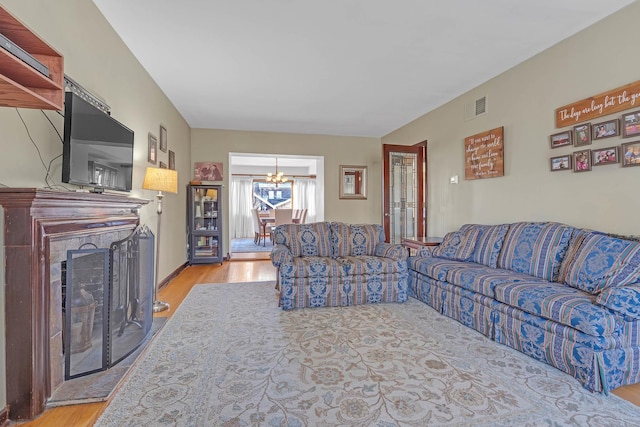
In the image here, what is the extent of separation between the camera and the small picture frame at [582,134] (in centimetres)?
267

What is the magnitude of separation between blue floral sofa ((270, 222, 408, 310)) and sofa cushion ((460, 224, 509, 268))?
754 millimetres

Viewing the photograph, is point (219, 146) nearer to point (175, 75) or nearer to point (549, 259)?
point (175, 75)

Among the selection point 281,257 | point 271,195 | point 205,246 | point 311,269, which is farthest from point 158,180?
point 271,195

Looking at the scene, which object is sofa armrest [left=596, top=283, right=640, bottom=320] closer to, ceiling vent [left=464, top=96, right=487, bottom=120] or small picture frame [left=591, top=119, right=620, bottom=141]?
small picture frame [left=591, top=119, right=620, bottom=141]

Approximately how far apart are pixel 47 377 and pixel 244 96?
12.1 feet

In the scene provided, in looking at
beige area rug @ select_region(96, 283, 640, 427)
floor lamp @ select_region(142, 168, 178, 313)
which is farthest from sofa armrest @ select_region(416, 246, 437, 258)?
floor lamp @ select_region(142, 168, 178, 313)

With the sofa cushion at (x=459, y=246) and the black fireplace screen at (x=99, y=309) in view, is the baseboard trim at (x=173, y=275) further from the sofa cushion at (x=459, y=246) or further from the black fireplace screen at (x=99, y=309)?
the sofa cushion at (x=459, y=246)

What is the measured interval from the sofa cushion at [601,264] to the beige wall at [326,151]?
14.8 feet

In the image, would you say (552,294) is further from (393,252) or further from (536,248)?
(393,252)

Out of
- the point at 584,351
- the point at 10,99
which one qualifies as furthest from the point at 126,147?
the point at 584,351

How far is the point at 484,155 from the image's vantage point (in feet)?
12.6

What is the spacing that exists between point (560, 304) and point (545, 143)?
6.02 ft

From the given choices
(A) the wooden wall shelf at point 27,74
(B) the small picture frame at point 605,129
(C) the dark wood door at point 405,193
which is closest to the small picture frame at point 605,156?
(B) the small picture frame at point 605,129

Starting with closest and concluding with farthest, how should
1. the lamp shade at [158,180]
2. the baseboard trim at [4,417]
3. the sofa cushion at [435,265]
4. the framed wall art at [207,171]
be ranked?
the baseboard trim at [4,417]
the sofa cushion at [435,265]
the lamp shade at [158,180]
the framed wall art at [207,171]
